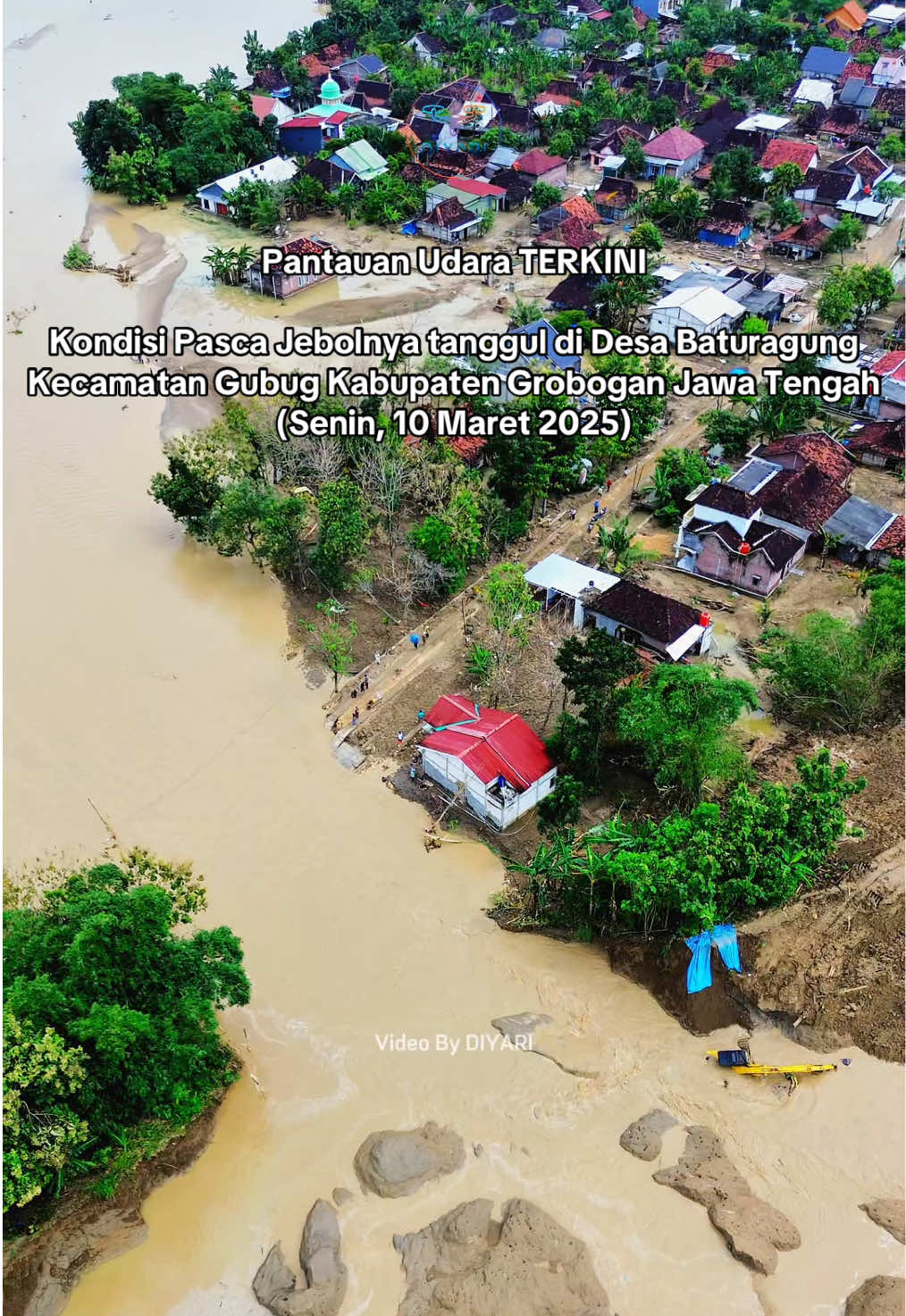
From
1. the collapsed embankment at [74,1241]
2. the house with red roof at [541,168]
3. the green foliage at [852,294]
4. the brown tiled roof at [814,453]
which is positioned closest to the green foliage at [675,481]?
the brown tiled roof at [814,453]

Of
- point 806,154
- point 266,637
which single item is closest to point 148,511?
point 266,637

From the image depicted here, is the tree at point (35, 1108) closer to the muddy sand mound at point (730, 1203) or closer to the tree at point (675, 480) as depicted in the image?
the muddy sand mound at point (730, 1203)

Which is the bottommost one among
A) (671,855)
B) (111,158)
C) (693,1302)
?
(693,1302)

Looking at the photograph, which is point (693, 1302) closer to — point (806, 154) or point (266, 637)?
point (266, 637)

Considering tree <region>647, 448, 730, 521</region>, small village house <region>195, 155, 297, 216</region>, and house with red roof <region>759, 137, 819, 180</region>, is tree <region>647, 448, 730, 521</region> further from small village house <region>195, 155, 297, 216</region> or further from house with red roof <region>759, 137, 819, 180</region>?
small village house <region>195, 155, 297, 216</region>

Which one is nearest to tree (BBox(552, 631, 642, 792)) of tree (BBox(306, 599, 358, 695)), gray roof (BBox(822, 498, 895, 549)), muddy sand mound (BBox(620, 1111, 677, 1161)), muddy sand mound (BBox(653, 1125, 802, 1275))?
tree (BBox(306, 599, 358, 695))
